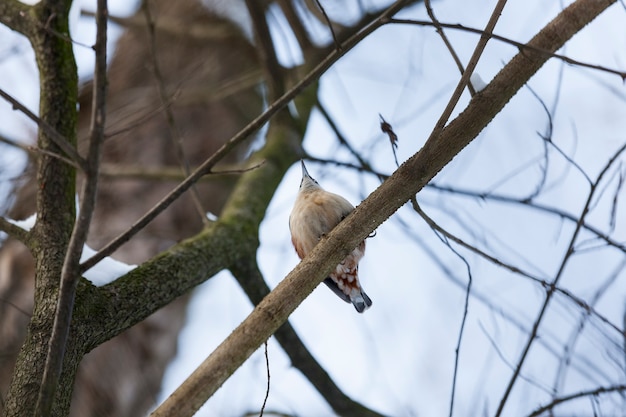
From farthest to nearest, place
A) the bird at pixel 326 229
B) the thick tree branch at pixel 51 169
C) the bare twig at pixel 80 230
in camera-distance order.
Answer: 1. the bird at pixel 326 229
2. the thick tree branch at pixel 51 169
3. the bare twig at pixel 80 230

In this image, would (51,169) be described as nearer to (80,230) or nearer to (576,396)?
(80,230)

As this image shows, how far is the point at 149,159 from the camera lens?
422 centimetres

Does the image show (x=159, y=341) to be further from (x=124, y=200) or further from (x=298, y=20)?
(x=298, y=20)

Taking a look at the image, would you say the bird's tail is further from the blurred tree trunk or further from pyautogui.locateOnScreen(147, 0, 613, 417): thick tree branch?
pyautogui.locateOnScreen(147, 0, 613, 417): thick tree branch

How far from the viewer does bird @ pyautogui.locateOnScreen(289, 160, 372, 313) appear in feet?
7.87

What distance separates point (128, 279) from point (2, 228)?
0.41 meters

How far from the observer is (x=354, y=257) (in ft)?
8.26

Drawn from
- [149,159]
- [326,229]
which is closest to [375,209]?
[326,229]

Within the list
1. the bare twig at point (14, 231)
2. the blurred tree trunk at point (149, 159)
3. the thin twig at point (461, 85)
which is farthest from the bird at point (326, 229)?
the bare twig at point (14, 231)

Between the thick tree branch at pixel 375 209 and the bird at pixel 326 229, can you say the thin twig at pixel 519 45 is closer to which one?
the thick tree branch at pixel 375 209

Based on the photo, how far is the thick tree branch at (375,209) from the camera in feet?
5.09

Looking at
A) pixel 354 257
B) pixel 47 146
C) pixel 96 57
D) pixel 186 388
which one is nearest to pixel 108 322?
pixel 186 388

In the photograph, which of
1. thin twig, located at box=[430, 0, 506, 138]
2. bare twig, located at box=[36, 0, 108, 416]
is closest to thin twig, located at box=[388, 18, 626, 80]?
thin twig, located at box=[430, 0, 506, 138]

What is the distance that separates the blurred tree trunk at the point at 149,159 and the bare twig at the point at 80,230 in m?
1.32
